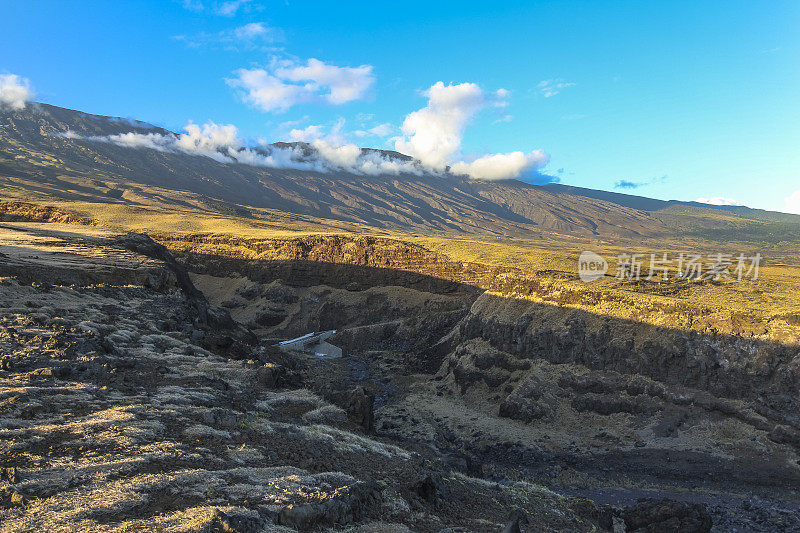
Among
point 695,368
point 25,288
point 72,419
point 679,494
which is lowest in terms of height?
point 679,494

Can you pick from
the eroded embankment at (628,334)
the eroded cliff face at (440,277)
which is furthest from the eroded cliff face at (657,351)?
the eroded cliff face at (440,277)

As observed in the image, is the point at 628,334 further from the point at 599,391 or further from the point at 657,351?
the point at 599,391

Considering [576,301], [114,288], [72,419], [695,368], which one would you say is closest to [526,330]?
[576,301]

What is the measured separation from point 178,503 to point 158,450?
212cm

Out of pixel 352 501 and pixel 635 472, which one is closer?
pixel 352 501

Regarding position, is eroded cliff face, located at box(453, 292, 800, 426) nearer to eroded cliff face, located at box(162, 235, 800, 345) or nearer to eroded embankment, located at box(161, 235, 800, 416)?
eroded embankment, located at box(161, 235, 800, 416)

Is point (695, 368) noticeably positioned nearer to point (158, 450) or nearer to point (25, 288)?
point (158, 450)

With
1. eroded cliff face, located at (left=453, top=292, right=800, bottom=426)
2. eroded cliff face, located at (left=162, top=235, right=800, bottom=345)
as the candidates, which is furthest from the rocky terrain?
eroded cliff face, located at (left=162, top=235, right=800, bottom=345)

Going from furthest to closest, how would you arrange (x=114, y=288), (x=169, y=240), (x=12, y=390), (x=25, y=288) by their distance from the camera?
1. (x=169, y=240)
2. (x=114, y=288)
3. (x=25, y=288)
4. (x=12, y=390)

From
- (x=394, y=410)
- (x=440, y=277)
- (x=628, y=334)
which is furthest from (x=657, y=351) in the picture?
(x=440, y=277)

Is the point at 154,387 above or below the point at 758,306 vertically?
below

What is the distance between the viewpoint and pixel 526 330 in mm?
34656

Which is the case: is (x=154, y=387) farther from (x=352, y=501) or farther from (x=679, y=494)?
(x=679, y=494)

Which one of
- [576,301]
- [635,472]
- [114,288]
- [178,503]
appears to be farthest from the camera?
[576,301]
